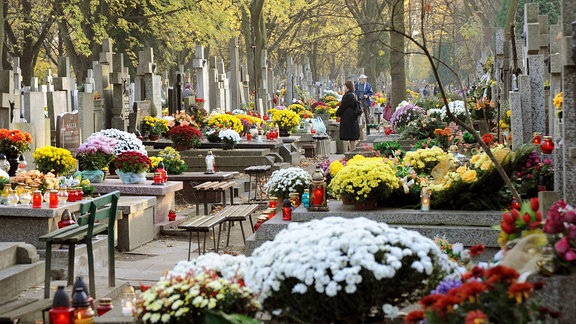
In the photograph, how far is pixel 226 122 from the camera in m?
28.6

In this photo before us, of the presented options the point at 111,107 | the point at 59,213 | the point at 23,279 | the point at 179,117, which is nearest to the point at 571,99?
the point at 23,279

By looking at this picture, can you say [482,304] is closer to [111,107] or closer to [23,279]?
[23,279]

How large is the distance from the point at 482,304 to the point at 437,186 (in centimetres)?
630

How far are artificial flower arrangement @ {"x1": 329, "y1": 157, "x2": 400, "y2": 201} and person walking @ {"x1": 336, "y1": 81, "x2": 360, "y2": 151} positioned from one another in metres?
15.7

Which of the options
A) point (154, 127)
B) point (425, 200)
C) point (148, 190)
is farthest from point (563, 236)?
point (154, 127)

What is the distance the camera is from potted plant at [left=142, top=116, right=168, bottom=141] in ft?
87.5

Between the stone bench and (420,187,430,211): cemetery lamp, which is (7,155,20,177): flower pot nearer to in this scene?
the stone bench

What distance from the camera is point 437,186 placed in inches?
481

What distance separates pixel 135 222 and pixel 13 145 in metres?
2.92

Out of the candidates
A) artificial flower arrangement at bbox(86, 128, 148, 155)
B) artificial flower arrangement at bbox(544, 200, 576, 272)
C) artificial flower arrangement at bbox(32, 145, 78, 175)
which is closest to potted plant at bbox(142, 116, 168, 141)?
artificial flower arrangement at bbox(86, 128, 148, 155)

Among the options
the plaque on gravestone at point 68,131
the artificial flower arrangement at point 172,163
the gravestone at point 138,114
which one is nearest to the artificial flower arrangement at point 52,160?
the plaque on gravestone at point 68,131

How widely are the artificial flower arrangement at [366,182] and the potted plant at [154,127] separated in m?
14.9

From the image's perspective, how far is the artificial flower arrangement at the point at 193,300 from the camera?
6.76 meters

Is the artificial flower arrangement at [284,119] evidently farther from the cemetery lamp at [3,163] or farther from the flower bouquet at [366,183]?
the flower bouquet at [366,183]
